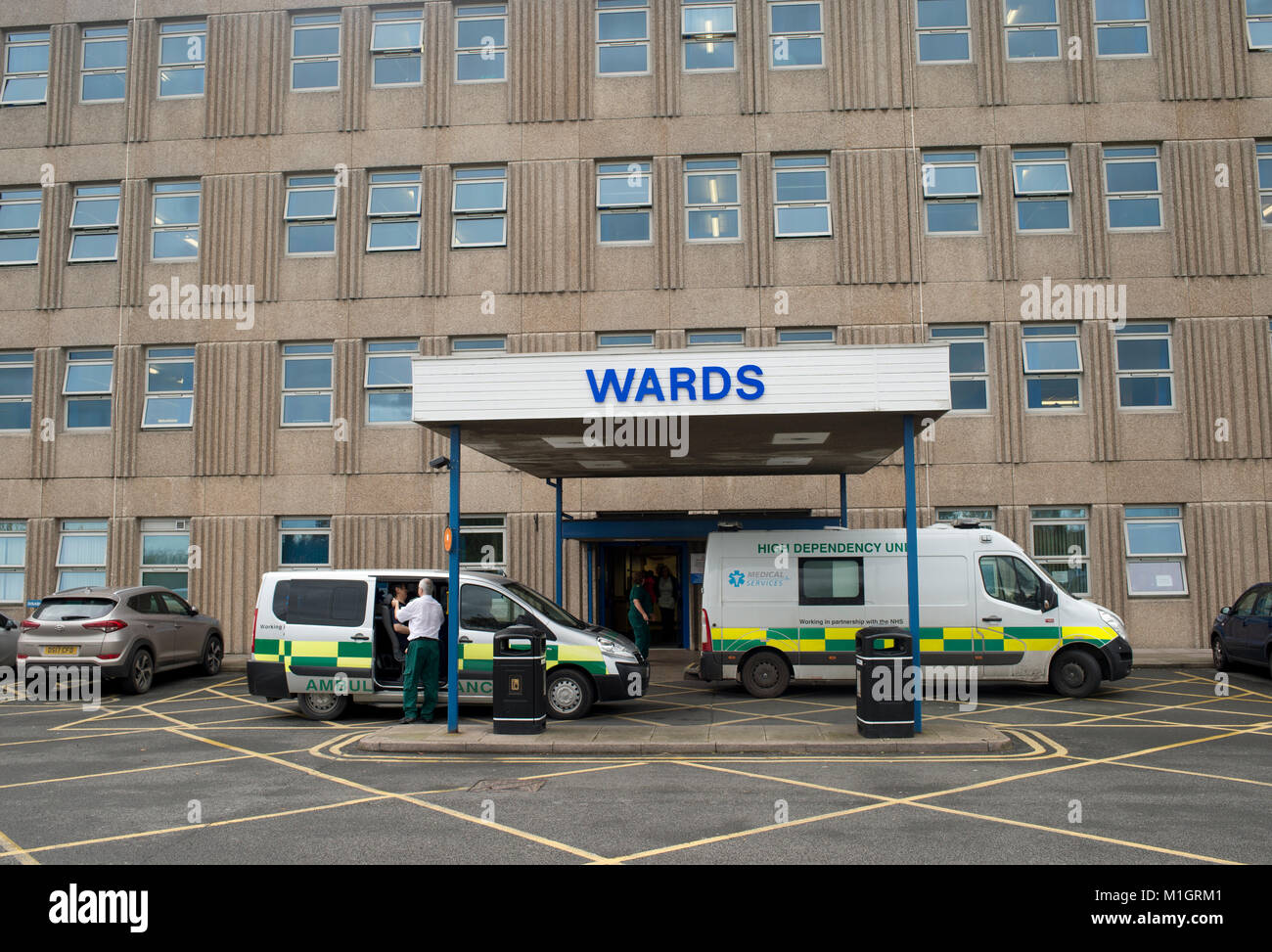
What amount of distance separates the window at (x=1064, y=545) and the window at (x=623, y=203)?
9.68 metres

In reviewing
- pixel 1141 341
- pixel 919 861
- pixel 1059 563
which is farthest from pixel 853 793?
pixel 1141 341

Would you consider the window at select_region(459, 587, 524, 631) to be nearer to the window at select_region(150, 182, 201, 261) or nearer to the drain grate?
the drain grate

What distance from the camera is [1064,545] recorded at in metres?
18.5

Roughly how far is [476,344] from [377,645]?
8874mm

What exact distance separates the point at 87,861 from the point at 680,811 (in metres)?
4.04

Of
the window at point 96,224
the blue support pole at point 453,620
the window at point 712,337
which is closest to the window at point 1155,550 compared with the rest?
the window at point 712,337

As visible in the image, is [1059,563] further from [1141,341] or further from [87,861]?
[87,861]

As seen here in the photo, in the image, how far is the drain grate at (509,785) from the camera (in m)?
8.18

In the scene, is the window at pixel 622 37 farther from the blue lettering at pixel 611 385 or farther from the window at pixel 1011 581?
the window at pixel 1011 581

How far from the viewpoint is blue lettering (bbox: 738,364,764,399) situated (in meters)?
10.5

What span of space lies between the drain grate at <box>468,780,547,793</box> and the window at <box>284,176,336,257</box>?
1472 cm

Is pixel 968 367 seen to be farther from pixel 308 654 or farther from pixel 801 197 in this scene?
pixel 308 654

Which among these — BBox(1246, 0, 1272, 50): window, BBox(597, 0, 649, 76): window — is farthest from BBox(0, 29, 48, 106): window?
BBox(1246, 0, 1272, 50): window

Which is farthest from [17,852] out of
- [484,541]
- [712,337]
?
[712,337]
